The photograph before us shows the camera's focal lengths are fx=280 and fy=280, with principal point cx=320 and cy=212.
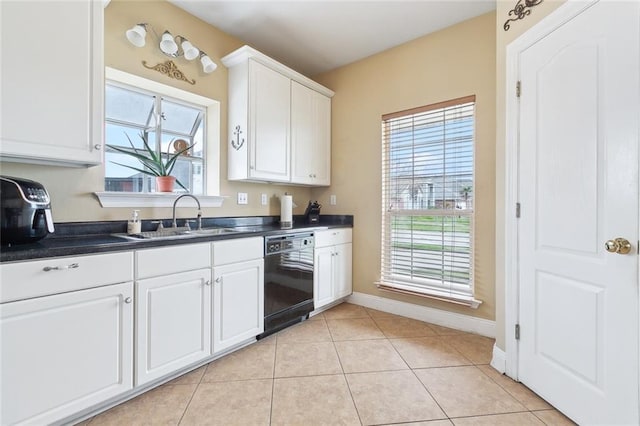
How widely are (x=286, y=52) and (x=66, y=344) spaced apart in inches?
118

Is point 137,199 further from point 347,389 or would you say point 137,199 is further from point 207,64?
point 347,389

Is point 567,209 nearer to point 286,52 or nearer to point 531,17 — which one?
point 531,17

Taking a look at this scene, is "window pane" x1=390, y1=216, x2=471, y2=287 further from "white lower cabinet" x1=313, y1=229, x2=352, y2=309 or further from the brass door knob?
the brass door knob

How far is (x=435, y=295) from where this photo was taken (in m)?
2.56

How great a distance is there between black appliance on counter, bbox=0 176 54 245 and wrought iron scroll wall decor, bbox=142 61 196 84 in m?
1.26

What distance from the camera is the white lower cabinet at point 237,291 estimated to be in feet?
6.19

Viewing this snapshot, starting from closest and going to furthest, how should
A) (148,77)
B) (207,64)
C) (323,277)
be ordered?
(148,77) < (207,64) < (323,277)

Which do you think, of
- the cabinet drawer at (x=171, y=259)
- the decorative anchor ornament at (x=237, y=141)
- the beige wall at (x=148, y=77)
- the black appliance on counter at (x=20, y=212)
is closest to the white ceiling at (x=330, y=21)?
the beige wall at (x=148, y=77)

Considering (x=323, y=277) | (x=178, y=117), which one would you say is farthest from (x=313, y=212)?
(x=178, y=117)

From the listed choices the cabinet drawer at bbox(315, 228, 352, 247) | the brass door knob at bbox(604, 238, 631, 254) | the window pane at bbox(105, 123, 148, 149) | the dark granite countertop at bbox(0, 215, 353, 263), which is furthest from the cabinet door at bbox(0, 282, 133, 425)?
the brass door knob at bbox(604, 238, 631, 254)

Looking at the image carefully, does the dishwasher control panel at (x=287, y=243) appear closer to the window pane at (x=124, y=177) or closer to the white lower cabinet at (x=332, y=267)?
the white lower cabinet at (x=332, y=267)

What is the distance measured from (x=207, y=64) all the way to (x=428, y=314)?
300 cm

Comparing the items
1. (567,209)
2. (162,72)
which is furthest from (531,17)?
(162,72)

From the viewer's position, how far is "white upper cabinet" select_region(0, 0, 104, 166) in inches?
52.2
